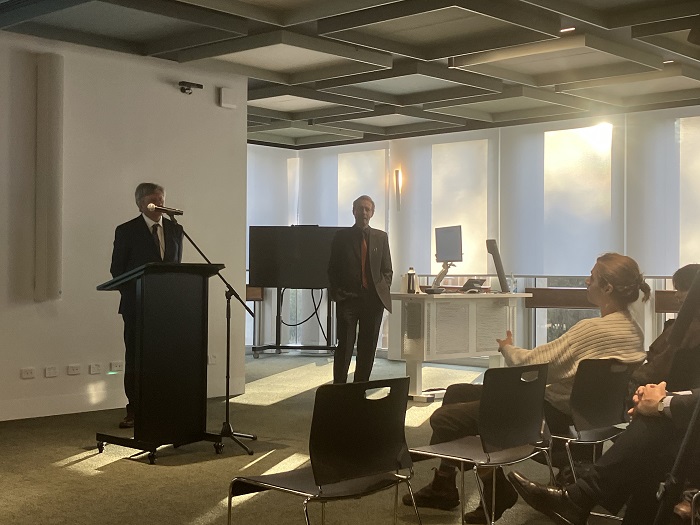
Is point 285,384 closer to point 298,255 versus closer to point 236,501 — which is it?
point 298,255

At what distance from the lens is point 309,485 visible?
3488 millimetres

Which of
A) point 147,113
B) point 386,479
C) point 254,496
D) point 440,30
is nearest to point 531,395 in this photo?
point 386,479

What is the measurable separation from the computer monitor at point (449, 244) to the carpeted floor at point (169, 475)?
176cm

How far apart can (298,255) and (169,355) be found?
19.7 ft

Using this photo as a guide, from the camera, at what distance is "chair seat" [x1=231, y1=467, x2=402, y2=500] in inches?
133

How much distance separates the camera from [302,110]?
11289 millimetres

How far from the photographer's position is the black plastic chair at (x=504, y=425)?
3.94 m

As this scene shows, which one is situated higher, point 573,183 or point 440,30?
point 440,30

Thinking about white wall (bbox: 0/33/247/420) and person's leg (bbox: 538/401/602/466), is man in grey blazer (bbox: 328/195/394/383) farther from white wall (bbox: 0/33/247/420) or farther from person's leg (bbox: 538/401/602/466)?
person's leg (bbox: 538/401/602/466)

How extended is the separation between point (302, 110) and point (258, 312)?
339 cm

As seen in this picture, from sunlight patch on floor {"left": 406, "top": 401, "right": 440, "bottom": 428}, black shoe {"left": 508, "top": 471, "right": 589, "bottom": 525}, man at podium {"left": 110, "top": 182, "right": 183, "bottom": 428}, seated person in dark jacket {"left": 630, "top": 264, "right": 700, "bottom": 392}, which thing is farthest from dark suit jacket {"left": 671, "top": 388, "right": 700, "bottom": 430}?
man at podium {"left": 110, "top": 182, "right": 183, "bottom": 428}

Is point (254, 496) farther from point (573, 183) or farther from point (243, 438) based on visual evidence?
point (573, 183)

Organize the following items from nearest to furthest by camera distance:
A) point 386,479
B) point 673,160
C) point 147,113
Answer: point 386,479, point 147,113, point 673,160

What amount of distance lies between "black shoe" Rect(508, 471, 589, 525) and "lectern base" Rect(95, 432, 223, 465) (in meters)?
2.68
